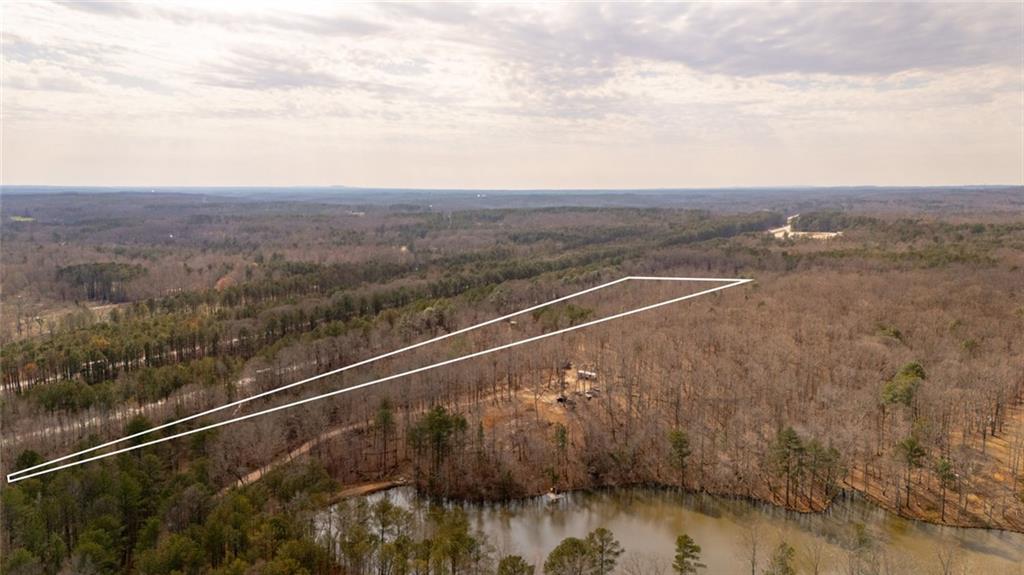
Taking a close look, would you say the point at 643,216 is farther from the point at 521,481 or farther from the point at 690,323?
the point at 521,481

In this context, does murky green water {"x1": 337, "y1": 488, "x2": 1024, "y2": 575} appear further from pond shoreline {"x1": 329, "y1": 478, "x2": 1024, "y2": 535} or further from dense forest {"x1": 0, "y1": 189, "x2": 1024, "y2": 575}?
dense forest {"x1": 0, "y1": 189, "x2": 1024, "y2": 575}

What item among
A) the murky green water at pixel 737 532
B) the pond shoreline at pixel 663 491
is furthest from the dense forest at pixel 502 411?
the murky green water at pixel 737 532

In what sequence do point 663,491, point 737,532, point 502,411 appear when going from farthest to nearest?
point 502,411 → point 663,491 → point 737,532

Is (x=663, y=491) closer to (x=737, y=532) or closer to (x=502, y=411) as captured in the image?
(x=737, y=532)

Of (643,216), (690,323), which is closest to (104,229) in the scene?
(643,216)

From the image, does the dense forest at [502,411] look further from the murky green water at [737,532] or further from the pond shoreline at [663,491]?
the murky green water at [737,532]

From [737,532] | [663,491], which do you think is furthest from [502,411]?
[737,532]
